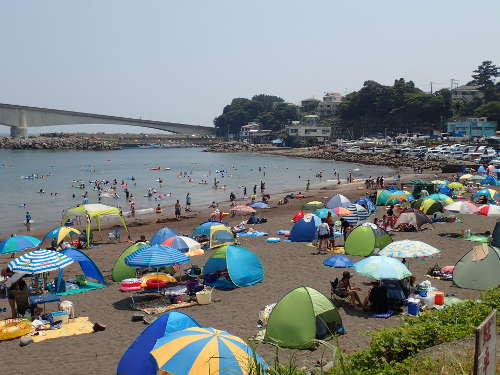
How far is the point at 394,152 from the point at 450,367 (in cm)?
7783

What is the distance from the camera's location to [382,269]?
10.5m

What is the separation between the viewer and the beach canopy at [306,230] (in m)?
18.0

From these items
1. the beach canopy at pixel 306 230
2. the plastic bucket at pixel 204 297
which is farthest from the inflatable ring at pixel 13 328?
the beach canopy at pixel 306 230

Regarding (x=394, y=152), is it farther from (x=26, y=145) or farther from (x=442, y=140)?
(x=26, y=145)

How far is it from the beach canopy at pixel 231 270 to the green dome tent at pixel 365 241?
143 inches

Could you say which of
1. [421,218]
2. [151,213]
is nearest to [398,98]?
[151,213]

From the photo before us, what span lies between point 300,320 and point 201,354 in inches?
117

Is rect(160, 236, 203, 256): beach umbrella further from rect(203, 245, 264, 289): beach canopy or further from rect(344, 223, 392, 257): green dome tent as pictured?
rect(344, 223, 392, 257): green dome tent

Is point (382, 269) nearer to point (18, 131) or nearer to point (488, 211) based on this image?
point (488, 211)

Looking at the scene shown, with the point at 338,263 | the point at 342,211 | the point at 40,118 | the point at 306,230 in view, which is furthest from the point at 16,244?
the point at 40,118

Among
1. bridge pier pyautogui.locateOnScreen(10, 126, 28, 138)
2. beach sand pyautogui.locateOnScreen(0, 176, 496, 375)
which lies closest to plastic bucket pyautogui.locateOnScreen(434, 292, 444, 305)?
beach sand pyautogui.locateOnScreen(0, 176, 496, 375)

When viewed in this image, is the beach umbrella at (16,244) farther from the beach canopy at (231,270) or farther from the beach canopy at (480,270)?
the beach canopy at (480,270)

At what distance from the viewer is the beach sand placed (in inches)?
336

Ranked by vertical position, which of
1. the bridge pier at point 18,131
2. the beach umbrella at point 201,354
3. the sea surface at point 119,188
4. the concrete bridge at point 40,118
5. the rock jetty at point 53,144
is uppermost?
the concrete bridge at point 40,118
